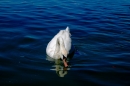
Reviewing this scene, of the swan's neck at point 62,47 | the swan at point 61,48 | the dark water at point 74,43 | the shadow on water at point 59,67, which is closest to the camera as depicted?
the dark water at point 74,43

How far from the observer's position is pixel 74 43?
41.5 ft

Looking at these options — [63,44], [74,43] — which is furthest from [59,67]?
[74,43]

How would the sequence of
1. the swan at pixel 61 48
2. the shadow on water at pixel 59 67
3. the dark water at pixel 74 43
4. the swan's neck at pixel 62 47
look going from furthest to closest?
the swan at pixel 61 48 < the swan's neck at pixel 62 47 < the shadow on water at pixel 59 67 < the dark water at pixel 74 43

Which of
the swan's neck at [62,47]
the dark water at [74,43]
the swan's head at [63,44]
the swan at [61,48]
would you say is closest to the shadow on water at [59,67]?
the dark water at [74,43]

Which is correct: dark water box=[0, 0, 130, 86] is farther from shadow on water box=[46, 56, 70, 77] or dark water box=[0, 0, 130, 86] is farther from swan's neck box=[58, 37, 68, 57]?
swan's neck box=[58, 37, 68, 57]

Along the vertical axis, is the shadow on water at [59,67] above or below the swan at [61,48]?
below

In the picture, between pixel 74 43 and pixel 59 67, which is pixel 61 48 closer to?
Result: pixel 59 67

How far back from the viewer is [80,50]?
11594 millimetres

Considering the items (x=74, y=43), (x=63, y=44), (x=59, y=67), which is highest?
(x=63, y=44)

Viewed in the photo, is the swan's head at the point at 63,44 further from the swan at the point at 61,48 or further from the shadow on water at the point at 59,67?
the shadow on water at the point at 59,67

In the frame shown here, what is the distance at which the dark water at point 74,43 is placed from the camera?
9.12 metres

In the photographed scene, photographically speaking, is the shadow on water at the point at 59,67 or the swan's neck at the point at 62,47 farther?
the swan's neck at the point at 62,47

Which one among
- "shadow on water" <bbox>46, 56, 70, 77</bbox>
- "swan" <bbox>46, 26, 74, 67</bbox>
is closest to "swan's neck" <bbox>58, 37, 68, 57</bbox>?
"swan" <bbox>46, 26, 74, 67</bbox>

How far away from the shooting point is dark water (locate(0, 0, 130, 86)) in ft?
29.9
